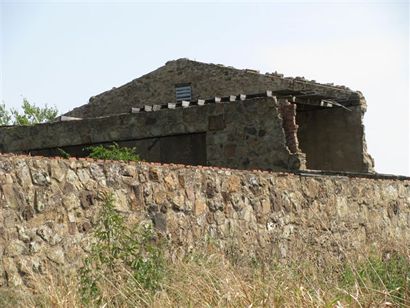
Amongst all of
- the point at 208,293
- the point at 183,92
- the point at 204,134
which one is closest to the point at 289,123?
the point at 204,134

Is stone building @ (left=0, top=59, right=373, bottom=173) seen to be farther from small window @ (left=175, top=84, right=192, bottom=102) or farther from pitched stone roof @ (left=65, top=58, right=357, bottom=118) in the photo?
small window @ (left=175, top=84, right=192, bottom=102)

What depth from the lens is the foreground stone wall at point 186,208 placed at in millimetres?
8094

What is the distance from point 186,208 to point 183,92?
13.2m

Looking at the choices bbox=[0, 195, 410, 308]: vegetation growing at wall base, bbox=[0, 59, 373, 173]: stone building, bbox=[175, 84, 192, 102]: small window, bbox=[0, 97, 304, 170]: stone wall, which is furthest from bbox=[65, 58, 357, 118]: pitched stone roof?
bbox=[0, 195, 410, 308]: vegetation growing at wall base

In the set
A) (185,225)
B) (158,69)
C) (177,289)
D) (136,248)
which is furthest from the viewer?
(158,69)

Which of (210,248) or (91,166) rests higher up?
(91,166)

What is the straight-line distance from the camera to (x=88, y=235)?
28.6 feet

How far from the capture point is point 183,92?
915 inches

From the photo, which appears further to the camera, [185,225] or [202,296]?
[185,225]

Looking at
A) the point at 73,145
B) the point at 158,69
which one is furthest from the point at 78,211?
the point at 158,69

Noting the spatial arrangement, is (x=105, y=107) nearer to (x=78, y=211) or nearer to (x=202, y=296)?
(x=78, y=211)

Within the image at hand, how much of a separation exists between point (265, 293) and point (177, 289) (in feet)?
2.90

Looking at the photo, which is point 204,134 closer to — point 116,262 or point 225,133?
point 225,133

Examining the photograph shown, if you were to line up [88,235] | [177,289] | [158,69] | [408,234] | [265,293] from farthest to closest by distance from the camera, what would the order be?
[158,69] → [408,234] → [88,235] → [177,289] → [265,293]
